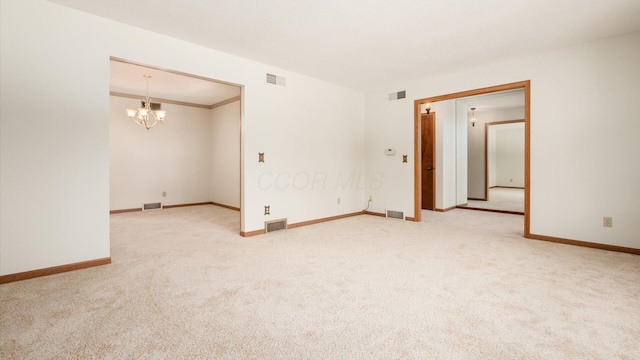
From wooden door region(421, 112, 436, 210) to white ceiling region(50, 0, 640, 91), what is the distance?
2.69 metres

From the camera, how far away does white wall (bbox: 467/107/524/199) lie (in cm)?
880

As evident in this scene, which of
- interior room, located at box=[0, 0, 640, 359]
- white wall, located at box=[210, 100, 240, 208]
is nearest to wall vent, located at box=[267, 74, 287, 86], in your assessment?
interior room, located at box=[0, 0, 640, 359]

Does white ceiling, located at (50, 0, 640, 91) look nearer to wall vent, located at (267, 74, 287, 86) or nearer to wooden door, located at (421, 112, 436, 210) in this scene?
wall vent, located at (267, 74, 287, 86)

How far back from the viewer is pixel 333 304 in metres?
2.22

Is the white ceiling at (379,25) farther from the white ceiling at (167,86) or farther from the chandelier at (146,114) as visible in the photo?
the chandelier at (146,114)

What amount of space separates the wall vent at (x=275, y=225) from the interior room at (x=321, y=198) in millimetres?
39

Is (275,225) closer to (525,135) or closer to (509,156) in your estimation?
(525,135)

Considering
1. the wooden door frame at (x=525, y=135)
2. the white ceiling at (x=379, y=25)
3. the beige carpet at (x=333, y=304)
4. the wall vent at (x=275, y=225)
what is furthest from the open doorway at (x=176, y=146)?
the wooden door frame at (x=525, y=135)

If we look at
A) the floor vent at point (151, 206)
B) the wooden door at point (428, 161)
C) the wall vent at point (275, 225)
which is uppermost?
the wooden door at point (428, 161)

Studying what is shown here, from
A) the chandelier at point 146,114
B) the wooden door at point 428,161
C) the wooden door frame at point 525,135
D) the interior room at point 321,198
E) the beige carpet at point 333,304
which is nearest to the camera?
the beige carpet at point 333,304

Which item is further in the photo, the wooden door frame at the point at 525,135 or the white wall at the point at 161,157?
the white wall at the point at 161,157

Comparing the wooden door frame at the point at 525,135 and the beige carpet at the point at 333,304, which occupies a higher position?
the wooden door frame at the point at 525,135

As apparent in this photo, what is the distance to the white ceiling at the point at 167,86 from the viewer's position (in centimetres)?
495

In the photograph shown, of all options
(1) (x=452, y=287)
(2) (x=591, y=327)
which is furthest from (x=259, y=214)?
(2) (x=591, y=327)
